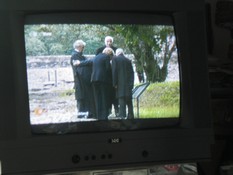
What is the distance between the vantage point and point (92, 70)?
121 cm

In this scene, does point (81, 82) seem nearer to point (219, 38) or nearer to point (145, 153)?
point (145, 153)

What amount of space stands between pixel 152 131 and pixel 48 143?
1.18ft


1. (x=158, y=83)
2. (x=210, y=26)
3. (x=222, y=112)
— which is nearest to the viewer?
(x=158, y=83)

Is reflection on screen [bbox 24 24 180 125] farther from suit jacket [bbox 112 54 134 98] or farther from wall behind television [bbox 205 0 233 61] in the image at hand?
wall behind television [bbox 205 0 233 61]

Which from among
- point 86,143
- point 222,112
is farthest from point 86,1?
point 222,112

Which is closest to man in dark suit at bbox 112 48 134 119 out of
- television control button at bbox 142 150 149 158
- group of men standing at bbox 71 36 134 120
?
group of men standing at bbox 71 36 134 120

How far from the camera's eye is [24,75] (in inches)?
45.5

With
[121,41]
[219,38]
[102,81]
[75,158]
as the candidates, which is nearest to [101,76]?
[102,81]

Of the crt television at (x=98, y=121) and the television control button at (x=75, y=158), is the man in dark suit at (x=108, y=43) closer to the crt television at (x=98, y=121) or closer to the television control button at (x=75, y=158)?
the crt television at (x=98, y=121)

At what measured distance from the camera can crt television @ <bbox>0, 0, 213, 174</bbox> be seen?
3.76 ft

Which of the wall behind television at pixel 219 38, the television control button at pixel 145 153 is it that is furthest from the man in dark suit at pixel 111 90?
the wall behind television at pixel 219 38

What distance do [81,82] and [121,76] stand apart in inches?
5.6

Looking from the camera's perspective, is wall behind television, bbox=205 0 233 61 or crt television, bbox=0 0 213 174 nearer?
crt television, bbox=0 0 213 174

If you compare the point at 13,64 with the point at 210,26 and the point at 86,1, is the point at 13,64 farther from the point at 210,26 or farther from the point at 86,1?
the point at 210,26
